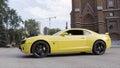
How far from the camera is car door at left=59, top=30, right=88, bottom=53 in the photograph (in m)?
→ 13.1

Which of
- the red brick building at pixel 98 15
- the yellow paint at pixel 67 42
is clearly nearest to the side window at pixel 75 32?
the yellow paint at pixel 67 42

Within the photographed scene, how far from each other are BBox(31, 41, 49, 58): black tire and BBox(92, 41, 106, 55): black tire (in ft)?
7.76

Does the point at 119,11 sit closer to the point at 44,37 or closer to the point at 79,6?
the point at 79,6

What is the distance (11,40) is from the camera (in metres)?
80.9

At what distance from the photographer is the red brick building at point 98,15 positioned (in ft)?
205

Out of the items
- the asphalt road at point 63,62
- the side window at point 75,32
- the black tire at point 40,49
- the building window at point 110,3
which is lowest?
the asphalt road at point 63,62

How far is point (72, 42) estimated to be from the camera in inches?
522

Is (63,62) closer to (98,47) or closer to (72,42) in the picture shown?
(72,42)

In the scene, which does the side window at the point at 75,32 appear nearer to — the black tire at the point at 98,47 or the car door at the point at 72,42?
the car door at the point at 72,42

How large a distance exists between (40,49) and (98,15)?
50759mm

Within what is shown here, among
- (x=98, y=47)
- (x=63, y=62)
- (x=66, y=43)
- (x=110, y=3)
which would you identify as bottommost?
(x=63, y=62)

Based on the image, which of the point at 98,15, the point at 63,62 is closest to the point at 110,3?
the point at 98,15

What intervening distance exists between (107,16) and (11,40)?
30.1 m

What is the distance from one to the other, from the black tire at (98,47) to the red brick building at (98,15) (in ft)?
159
